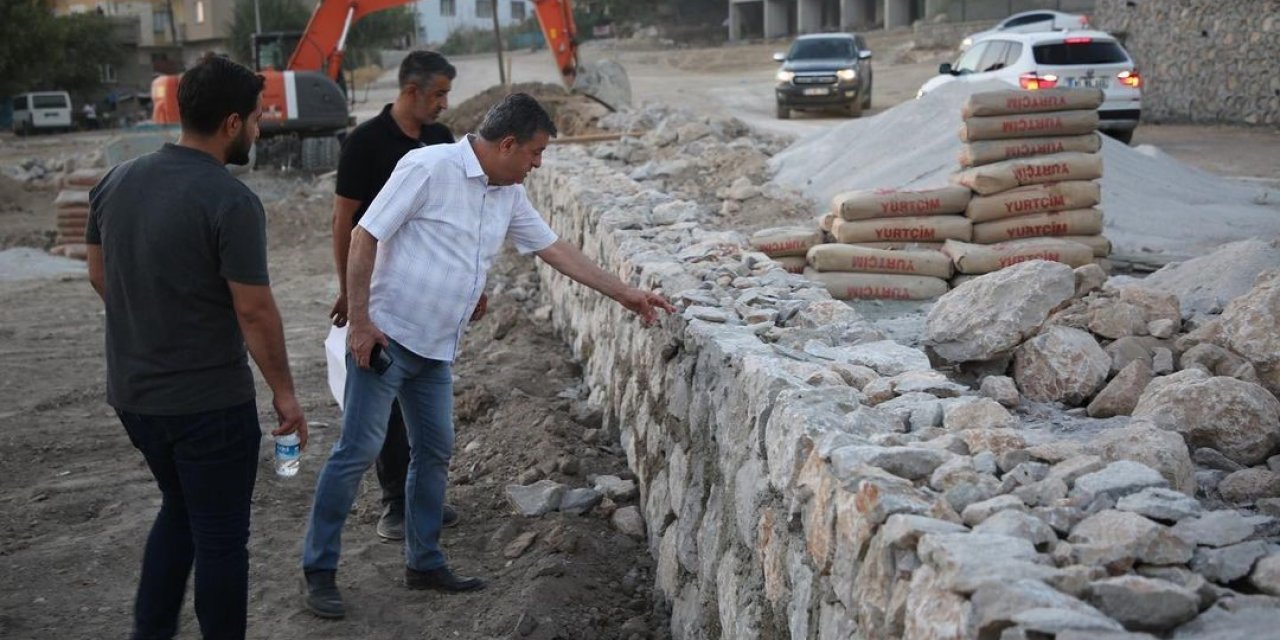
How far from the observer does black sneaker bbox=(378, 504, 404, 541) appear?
5418 millimetres

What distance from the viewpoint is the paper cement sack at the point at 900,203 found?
24.7ft

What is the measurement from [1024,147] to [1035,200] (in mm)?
405

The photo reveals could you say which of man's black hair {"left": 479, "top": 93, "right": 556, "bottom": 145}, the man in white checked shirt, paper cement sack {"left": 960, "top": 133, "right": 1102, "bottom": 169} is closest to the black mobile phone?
the man in white checked shirt

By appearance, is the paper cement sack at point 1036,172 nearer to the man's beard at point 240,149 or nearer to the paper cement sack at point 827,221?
the paper cement sack at point 827,221

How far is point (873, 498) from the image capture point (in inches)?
103

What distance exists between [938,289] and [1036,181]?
97cm

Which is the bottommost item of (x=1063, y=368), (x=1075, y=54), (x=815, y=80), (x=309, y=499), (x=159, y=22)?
(x=309, y=499)

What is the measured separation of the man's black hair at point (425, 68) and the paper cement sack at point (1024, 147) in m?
3.84

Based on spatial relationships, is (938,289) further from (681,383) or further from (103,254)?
(103,254)

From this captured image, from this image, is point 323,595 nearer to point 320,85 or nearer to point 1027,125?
point 1027,125

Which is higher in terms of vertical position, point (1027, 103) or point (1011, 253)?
point (1027, 103)

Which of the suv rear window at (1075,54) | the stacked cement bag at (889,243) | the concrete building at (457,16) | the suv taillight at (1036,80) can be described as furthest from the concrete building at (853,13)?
the stacked cement bag at (889,243)

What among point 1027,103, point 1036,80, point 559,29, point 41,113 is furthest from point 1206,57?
point 41,113

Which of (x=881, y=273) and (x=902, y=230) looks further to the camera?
(x=902, y=230)
